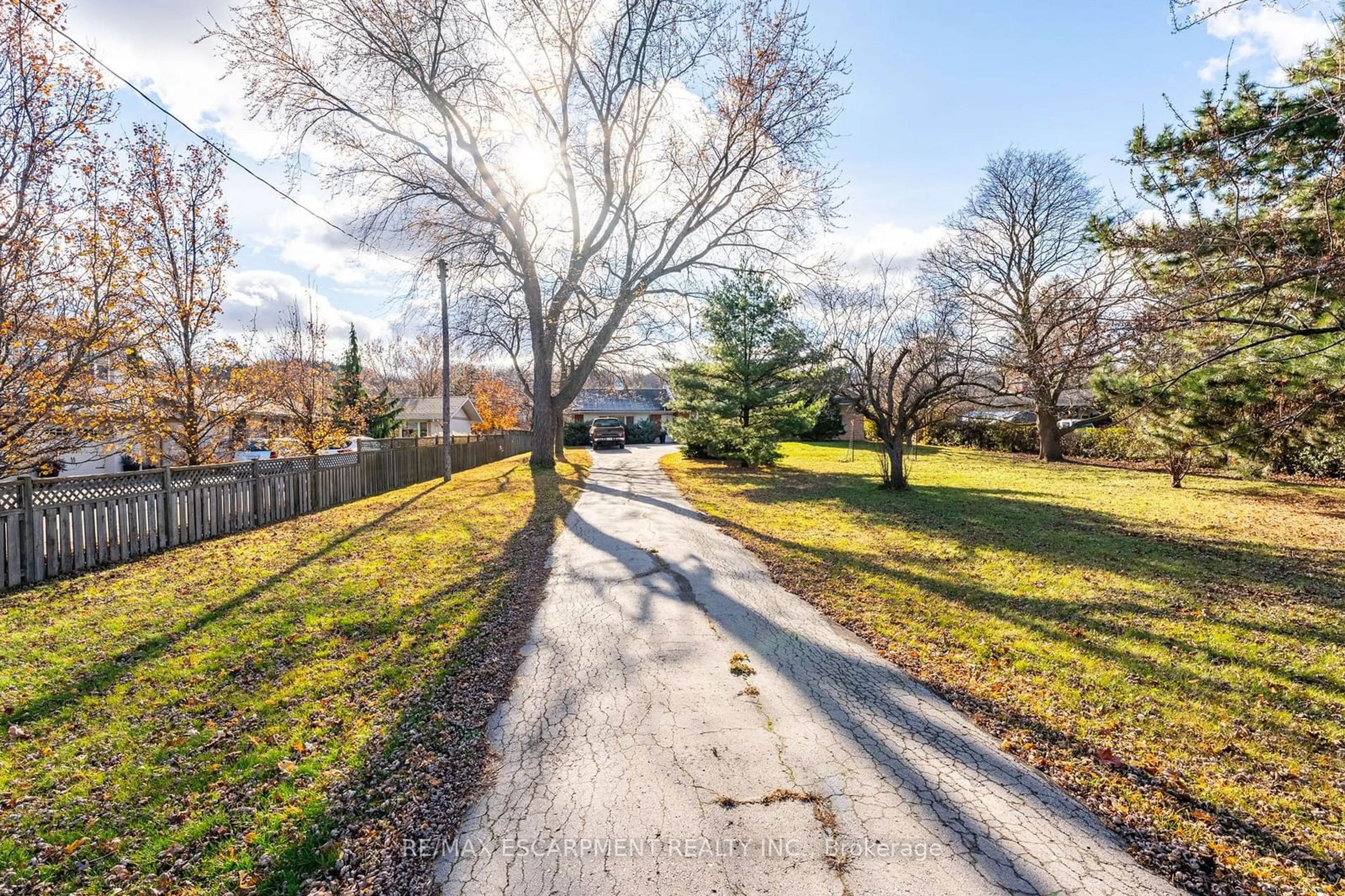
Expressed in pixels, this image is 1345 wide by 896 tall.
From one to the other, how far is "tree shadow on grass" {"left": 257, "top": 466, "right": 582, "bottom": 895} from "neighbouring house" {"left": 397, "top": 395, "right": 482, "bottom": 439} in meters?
33.9

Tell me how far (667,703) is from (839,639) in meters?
1.81

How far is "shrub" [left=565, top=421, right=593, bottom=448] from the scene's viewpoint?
38406 millimetres

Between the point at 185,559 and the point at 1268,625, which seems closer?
the point at 1268,625

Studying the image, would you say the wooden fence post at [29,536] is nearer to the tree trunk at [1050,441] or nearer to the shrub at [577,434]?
the tree trunk at [1050,441]

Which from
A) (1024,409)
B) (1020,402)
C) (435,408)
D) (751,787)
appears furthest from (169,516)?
(435,408)

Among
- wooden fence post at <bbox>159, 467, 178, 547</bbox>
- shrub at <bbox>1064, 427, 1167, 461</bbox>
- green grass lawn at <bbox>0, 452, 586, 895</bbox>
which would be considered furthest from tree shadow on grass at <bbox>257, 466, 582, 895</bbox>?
shrub at <bbox>1064, 427, 1167, 461</bbox>

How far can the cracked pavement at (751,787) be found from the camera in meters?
2.12

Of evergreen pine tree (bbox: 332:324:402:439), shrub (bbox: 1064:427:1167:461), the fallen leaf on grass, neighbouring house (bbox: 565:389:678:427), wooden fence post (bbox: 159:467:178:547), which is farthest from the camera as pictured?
neighbouring house (bbox: 565:389:678:427)

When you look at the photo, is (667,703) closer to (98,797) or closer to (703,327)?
(98,797)

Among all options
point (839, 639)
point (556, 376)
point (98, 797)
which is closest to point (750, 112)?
point (839, 639)

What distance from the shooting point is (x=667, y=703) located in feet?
11.3

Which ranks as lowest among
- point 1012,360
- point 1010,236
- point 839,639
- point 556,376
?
point 839,639

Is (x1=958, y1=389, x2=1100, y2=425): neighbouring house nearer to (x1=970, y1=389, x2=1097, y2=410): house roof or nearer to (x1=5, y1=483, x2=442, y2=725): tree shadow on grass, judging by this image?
(x1=970, y1=389, x2=1097, y2=410): house roof

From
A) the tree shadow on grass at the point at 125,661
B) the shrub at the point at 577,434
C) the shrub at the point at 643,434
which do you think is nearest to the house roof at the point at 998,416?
the shrub at the point at 643,434
